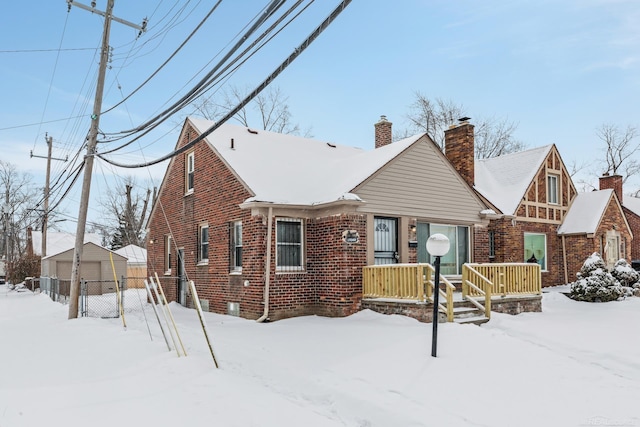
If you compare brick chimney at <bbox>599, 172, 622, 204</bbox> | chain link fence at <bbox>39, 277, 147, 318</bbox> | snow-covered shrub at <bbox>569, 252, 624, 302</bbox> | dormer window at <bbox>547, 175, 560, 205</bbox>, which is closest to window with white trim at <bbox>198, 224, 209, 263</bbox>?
chain link fence at <bbox>39, 277, 147, 318</bbox>

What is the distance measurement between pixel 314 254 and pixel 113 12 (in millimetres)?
9593

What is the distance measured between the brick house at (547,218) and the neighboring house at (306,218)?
535 centimetres

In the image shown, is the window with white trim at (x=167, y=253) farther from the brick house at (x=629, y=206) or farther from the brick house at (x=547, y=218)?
the brick house at (x=629, y=206)

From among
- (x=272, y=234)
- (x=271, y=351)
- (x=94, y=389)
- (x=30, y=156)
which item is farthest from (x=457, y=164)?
(x=30, y=156)

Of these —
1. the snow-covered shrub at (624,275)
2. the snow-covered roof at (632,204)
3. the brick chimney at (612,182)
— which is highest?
the brick chimney at (612,182)

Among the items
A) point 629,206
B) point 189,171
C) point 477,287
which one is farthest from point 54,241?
point 629,206

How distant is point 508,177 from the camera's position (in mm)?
23219

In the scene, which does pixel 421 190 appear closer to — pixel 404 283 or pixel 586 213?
pixel 404 283

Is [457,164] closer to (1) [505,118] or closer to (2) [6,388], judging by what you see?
(2) [6,388]

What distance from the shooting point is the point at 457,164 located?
18.7 m

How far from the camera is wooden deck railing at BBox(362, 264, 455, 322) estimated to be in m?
11.5

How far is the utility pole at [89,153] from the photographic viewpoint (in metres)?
14.6

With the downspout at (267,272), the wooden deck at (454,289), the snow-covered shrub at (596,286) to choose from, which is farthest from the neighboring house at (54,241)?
the snow-covered shrub at (596,286)

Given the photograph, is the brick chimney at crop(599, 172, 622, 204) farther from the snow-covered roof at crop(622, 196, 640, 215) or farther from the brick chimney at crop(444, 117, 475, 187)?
the brick chimney at crop(444, 117, 475, 187)
